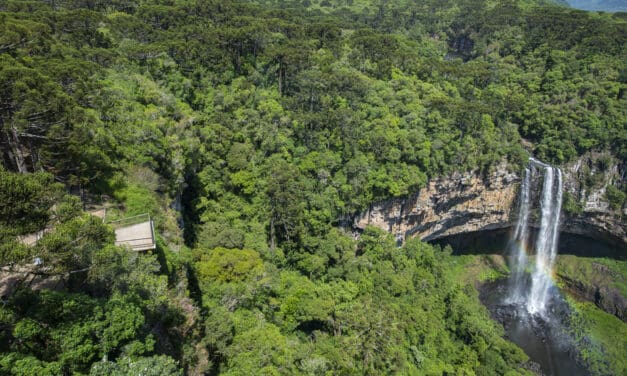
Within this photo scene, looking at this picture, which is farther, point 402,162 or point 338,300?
point 402,162

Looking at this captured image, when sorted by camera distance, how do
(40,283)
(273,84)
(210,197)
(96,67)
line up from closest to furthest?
(40,283), (96,67), (210,197), (273,84)

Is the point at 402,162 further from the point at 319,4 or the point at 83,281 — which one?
the point at 319,4

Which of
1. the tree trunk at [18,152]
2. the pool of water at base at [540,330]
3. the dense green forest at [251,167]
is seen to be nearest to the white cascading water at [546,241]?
the pool of water at base at [540,330]

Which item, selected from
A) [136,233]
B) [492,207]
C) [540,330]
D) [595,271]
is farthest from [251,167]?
[595,271]

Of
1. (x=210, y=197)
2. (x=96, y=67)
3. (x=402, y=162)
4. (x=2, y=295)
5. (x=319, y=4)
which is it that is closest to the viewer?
(x=2, y=295)

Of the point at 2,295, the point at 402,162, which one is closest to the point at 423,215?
the point at 402,162

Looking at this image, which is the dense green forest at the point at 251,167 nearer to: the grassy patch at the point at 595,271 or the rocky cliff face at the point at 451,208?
the rocky cliff face at the point at 451,208

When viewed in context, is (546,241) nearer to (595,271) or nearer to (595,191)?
(595,271)
